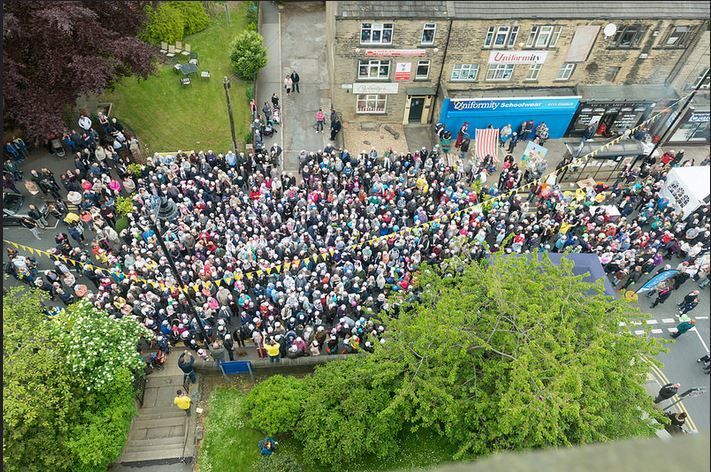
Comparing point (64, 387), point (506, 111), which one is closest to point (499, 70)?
point (506, 111)

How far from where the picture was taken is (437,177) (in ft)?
90.2

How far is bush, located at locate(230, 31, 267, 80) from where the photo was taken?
110ft

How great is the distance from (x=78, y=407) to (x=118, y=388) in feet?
4.49

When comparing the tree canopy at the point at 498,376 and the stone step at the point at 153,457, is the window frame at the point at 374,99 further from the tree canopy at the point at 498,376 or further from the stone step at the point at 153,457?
the stone step at the point at 153,457

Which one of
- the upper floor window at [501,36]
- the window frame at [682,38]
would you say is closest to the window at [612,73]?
the window frame at [682,38]

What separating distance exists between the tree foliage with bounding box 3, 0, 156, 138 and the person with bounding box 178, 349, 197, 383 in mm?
13879

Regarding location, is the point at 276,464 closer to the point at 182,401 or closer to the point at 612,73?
the point at 182,401

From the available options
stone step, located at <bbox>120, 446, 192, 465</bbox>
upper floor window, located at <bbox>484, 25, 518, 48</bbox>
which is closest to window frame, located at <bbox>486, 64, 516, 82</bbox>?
upper floor window, located at <bbox>484, 25, 518, 48</bbox>

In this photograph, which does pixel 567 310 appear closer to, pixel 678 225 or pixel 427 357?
pixel 427 357

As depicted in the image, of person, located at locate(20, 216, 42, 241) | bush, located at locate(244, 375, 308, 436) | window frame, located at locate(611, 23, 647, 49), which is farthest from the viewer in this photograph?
window frame, located at locate(611, 23, 647, 49)

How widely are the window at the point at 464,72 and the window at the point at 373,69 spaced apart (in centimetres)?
422

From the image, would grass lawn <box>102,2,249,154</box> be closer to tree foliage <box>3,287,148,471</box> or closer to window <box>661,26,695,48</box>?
tree foliage <box>3,287,148,471</box>

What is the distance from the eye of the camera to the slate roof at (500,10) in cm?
2872

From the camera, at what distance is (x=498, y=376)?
53.1ft
